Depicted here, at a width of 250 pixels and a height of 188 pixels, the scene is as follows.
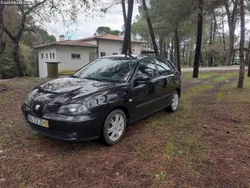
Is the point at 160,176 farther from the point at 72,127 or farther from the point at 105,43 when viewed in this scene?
the point at 105,43

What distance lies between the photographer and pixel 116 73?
3.85 meters

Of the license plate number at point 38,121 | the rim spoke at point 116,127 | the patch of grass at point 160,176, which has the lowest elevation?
the patch of grass at point 160,176

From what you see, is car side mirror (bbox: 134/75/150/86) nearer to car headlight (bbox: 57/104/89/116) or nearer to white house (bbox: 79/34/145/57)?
car headlight (bbox: 57/104/89/116)

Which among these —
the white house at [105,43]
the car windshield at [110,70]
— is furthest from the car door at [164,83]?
the white house at [105,43]

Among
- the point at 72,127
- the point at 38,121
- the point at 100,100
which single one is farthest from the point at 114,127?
the point at 38,121

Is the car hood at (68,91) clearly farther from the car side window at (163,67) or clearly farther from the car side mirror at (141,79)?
the car side window at (163,67)

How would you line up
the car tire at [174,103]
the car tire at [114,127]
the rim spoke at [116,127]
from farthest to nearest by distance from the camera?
the car tire at [174,103], the rim spoke at [116,127], the car tire at [114,127]

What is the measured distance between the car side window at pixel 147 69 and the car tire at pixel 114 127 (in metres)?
0.96

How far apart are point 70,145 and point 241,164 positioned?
2525 mm

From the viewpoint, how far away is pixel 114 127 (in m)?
3.27

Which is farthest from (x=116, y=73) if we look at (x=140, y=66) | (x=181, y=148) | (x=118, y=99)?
(x=181, y=148)

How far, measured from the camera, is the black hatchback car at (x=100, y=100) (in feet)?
9.18

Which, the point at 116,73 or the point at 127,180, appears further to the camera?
the point at 116,73

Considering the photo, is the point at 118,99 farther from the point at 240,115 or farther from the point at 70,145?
the point at 240,115
